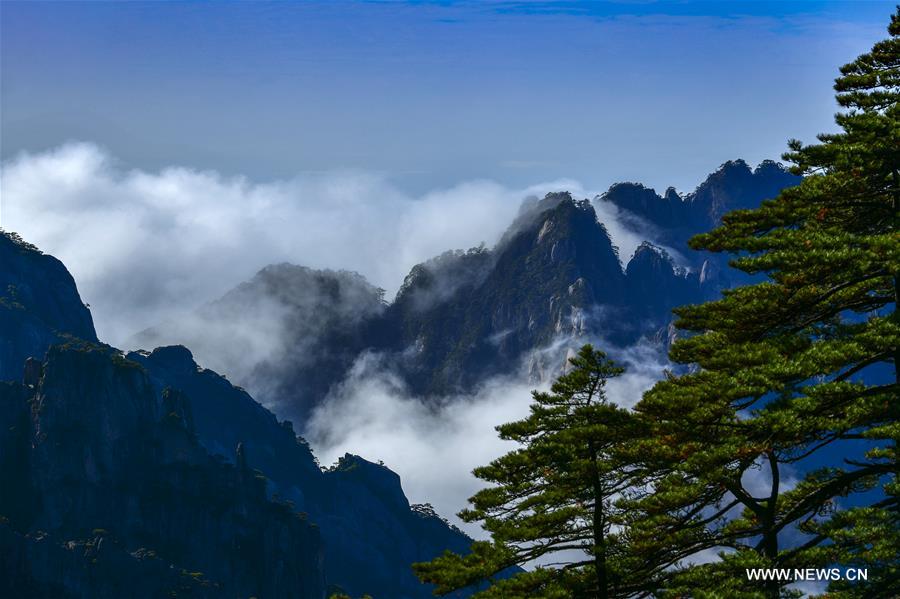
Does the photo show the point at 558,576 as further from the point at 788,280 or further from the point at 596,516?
the point at 788,280

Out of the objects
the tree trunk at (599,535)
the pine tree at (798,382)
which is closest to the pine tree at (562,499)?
the tree trunk at (599,535)

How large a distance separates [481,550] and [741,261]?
41.3 feet

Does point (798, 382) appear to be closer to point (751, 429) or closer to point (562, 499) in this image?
point (751, 429)

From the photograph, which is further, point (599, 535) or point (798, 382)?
point (599, 535)

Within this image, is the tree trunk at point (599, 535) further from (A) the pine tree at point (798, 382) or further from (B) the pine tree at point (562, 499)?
(A) the pine tree at point (798, 382)

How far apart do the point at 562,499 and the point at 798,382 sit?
8.30 meters

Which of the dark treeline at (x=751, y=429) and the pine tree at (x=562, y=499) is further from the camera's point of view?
the pine tree at (x=562, y=499)

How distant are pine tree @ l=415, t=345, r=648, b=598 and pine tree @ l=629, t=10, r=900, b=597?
133 centimetres

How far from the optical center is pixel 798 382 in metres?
27.3

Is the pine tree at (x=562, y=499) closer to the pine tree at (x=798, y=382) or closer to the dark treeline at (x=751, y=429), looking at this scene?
the dark treeline at (x=751, y=429)

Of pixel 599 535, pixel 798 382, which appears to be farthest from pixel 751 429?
pixel 599 535

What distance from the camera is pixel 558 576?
30.1m

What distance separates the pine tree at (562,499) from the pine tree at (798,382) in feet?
4.36

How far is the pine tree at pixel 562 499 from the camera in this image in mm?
29594
